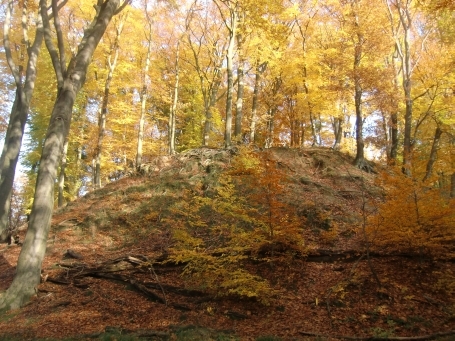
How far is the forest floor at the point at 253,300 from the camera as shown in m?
5.84

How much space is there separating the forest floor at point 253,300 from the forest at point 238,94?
47 cm

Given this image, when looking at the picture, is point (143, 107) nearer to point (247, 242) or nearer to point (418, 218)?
point (247, 242)

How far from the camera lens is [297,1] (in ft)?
64.2

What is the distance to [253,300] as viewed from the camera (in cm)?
688

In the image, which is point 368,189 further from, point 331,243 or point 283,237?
point 283,237

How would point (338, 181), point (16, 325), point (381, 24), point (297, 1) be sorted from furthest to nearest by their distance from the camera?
point (297, 1) < point (381, 24) < point (338, 181) < point (16, 325)

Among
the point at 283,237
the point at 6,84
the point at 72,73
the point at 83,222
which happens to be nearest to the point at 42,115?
the point at 6,84

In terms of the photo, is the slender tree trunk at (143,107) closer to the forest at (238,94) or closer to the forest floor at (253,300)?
the forest at (238,94)

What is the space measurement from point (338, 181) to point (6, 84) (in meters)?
17.7

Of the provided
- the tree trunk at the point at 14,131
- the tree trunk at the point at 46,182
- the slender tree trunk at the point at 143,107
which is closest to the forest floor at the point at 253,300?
the tree trunk at the point at 46,182

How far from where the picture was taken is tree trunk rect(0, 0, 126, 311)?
743cm

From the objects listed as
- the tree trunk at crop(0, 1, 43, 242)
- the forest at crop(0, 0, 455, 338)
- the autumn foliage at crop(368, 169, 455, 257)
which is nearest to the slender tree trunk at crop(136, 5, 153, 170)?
the forest at crop(0, 0, 455, 338)

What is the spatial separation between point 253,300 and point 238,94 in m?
11.4

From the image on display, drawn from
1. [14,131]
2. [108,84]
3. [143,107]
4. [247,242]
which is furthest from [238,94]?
[247,242]
